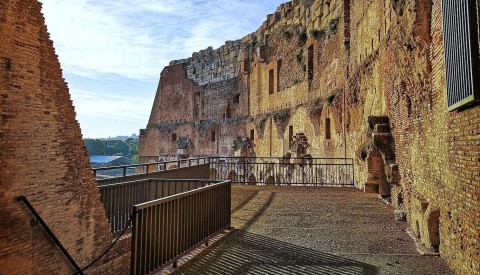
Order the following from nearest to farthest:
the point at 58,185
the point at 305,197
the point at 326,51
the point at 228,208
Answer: the point at 58,185, the point at 228,208, the point at 305,197, the point at 326,51

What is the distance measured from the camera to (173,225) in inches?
184

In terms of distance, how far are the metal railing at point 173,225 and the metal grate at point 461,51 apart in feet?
11.7

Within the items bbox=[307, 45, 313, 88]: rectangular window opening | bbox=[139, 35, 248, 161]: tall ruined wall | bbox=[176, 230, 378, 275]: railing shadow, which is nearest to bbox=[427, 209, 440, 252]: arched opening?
bbox=[176, 230, 378, 275]: railing shadow

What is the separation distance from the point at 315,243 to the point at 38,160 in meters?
4.48

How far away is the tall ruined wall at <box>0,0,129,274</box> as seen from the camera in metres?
4.85

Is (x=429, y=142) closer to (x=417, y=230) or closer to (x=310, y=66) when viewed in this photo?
(x=417, y=230)

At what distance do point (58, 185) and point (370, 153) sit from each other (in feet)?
25.1

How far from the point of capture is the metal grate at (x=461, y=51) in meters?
3.60

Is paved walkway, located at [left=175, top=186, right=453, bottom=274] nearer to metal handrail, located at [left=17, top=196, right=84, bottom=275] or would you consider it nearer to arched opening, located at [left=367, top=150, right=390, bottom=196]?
arched opening, located at [left=367, top=150, right=390, bottom=196]

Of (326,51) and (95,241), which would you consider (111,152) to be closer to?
(326,51)

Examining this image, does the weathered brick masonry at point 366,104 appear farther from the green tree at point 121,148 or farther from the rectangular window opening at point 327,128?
the green tree at point 121,148

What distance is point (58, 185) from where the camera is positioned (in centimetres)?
558

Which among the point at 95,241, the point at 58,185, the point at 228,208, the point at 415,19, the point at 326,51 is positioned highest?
the point at 326,51

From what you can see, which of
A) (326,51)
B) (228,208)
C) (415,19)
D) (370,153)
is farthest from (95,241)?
(326,51)
